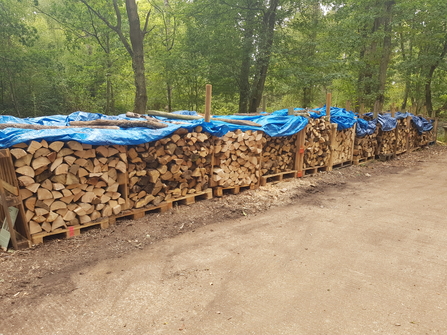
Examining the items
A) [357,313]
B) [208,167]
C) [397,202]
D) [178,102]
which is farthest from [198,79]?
[357,313]

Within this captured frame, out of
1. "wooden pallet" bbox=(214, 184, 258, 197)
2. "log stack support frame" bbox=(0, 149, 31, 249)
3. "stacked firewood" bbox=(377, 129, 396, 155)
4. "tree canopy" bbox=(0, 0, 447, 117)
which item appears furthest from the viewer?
"stacked firewood" bbox=(377, 129, 396, 155)

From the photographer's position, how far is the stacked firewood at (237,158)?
6074 millimetres

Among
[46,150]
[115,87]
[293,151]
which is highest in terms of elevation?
[115,87]

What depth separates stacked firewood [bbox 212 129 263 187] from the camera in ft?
19.9

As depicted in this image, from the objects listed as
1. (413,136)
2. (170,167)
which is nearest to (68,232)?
(170,167)

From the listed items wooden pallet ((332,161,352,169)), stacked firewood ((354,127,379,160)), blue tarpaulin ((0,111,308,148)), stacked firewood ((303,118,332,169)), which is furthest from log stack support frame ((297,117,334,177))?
stacked firewood ((354,127,379,160))

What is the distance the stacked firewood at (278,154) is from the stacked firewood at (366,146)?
12.6 feet

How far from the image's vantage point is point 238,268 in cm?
365

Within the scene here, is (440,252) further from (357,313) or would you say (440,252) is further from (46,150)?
(46,150)

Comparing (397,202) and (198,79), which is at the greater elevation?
(198,79)

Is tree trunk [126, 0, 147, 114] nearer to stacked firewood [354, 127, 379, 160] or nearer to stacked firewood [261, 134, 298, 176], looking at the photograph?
stacked firewood [261, 134, 298, 176]

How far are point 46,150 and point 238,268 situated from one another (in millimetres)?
2962

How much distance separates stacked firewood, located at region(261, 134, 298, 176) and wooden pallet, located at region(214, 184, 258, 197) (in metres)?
0.70

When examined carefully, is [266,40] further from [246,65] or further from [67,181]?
[67,181]
